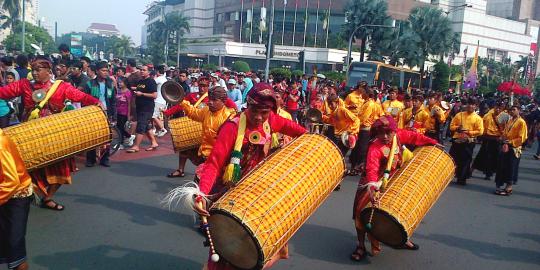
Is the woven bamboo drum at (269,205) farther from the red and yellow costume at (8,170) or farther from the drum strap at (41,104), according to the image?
the drum strap at (41,104)

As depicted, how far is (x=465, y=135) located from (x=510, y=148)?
2.64 ft

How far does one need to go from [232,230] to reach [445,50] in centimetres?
4880

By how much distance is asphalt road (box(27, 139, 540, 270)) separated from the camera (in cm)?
462

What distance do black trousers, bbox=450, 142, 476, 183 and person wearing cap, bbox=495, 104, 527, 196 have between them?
58 centimetres

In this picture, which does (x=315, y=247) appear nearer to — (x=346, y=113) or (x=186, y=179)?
(x=186, y=179)

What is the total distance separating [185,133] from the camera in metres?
7.03

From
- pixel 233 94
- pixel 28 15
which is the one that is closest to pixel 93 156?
pixel 233 94

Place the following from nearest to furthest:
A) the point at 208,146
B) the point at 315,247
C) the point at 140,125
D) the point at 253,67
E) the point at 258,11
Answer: the point at 315,247
the point at 208,146
the point at 140,125
the point at 253,67
the point at 258,11

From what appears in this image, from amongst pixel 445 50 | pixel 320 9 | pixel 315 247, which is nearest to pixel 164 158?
pixel 315 247

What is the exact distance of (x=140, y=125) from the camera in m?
9.27

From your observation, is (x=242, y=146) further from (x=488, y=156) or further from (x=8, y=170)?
(x=488, y=156)

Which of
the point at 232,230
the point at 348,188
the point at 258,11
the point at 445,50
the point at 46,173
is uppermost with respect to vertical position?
the point at 258,11

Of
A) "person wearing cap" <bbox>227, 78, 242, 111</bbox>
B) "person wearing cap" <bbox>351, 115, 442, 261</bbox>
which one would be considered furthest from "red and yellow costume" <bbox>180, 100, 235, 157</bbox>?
"person wearing cap" <bbox>227, 78, 242, 111</bbox>

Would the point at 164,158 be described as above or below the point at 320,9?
below
